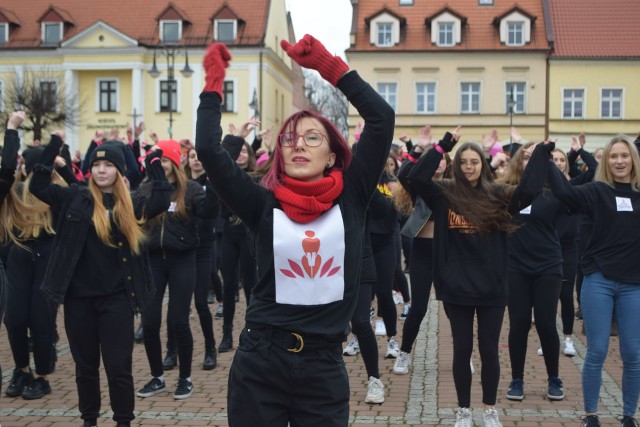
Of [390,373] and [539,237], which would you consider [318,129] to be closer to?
[539,237]

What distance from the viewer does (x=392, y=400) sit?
23.0 ft

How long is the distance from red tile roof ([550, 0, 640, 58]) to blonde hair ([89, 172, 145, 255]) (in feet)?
140

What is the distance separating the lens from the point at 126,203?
5.84m

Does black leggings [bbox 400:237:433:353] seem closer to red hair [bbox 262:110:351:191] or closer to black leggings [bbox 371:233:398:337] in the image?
black leggings [bbox 371:233:398:337]

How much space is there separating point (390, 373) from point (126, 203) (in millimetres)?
3426

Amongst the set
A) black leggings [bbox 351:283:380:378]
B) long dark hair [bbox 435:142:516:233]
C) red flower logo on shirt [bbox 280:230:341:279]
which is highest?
long dark hair [bbox 435:142:516:233]

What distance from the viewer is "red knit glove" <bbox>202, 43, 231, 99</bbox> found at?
3.59 meters

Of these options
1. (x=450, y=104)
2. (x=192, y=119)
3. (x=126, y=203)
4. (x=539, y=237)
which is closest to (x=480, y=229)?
(x=539, y=237)

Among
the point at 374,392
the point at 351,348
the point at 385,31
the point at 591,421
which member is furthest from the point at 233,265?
the point at 385,31

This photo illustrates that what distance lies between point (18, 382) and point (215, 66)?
4.81m

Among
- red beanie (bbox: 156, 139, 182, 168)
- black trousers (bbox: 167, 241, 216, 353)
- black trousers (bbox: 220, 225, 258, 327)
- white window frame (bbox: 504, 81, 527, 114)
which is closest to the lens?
red beanie (bbox: 156, 139, 182, 168)

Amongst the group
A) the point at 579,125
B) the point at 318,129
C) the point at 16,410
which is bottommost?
the point at 16,410

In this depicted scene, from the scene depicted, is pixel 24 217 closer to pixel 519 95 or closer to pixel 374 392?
pixel 374 392

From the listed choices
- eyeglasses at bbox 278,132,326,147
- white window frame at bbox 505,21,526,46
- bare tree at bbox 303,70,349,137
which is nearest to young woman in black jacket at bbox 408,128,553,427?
eyeglasses at bbox 278,132,326,147
